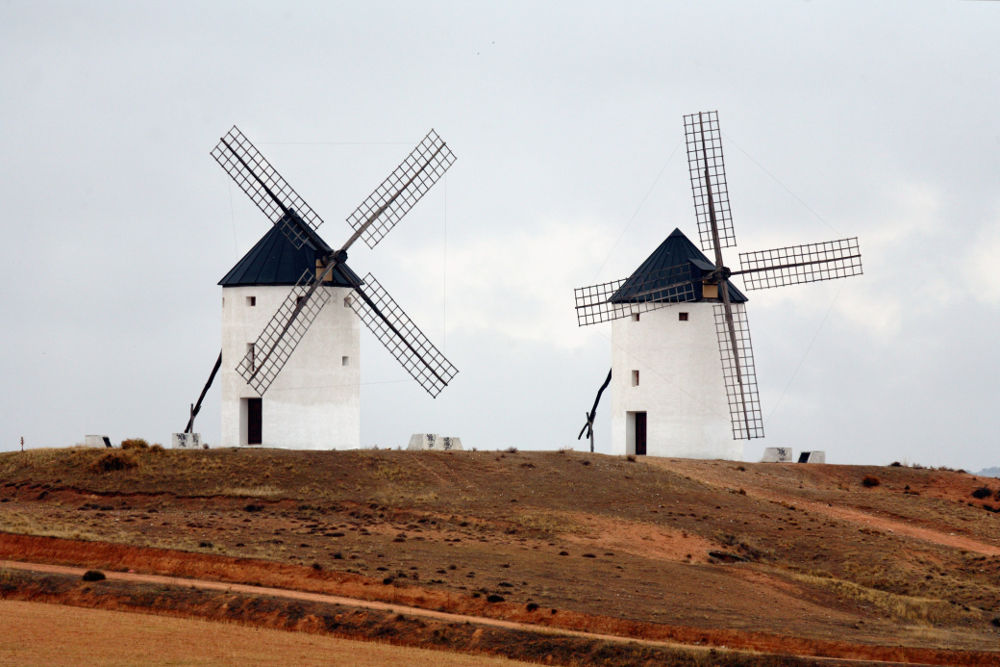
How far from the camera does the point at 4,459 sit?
4403 cm

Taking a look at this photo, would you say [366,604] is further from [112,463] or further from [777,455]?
[777,455]

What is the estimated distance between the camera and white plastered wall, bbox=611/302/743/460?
51.0 m

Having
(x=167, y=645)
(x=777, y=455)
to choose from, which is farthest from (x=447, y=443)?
(x=167, y=645)

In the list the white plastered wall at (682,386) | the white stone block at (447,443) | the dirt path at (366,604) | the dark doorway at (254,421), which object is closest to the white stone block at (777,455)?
the white plastered wall at (682,386)

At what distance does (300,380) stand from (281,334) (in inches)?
71.5

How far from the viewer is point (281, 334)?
46344mm

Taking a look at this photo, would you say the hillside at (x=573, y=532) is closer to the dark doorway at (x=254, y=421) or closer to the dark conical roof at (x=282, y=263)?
the dark doorway at (x=254, y=421)

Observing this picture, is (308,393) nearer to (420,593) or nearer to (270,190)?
(270,190)

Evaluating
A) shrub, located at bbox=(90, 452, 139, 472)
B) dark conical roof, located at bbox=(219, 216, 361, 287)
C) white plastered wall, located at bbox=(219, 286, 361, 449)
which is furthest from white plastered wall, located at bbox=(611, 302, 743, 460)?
shrub, located at bbox=(90, 452, 139, 472)

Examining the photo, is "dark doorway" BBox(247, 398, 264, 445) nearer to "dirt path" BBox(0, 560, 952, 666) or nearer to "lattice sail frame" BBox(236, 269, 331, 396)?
"lattice sail frame" BBox(236, 269, 331, 396)

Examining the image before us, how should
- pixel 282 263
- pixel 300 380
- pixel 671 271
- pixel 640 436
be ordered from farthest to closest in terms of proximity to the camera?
1. pixel 640 436
2. pixel 671 271
3. pixel 282 263
4. pixel 300 380

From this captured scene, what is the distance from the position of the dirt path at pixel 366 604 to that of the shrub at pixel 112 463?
30.5 ft

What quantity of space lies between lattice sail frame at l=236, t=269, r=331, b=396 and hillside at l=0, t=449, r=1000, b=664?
394 cm

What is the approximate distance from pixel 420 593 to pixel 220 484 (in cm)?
1185
